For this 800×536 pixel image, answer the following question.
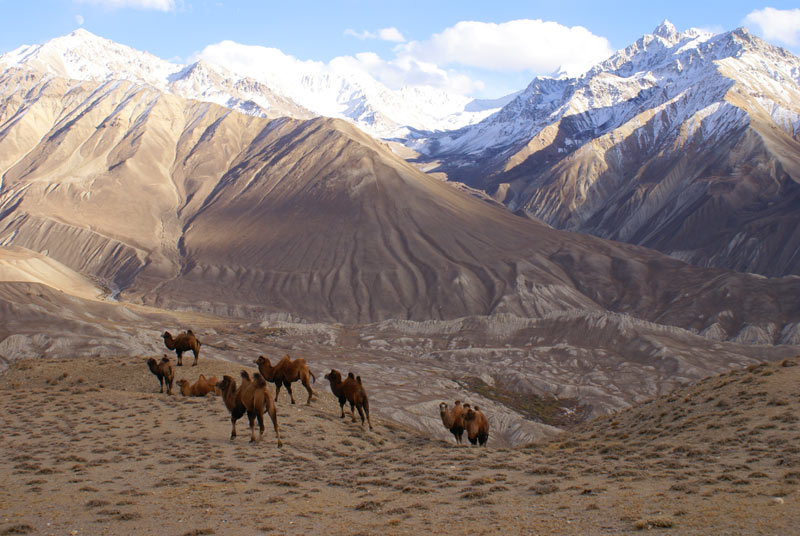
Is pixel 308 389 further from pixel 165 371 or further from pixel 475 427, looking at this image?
pixel 165 371

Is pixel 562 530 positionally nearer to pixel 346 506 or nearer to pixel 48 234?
pixel 346 506

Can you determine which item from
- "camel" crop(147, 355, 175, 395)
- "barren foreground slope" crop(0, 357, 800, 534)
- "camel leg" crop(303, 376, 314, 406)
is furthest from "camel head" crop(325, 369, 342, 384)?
"camel" crop(147, 355, 175, 395)

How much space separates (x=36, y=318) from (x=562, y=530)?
281ft

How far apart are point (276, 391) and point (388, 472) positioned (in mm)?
10480

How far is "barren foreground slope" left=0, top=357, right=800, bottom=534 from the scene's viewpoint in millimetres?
11781

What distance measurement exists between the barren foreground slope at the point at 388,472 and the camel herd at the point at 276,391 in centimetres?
81

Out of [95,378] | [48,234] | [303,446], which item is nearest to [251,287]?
[48,234]

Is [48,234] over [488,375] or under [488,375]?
over

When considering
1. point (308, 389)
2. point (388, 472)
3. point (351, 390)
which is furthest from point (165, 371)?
point (388, 472)

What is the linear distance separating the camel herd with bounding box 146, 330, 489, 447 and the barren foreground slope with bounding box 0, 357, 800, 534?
812mm

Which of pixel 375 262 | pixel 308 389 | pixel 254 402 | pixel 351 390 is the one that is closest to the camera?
pixel 254 402

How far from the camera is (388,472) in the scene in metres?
16.6

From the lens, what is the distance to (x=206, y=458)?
17906 millimetres

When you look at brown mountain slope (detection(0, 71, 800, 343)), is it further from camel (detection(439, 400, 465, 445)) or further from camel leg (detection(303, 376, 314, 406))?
camel leg (detection(303, 376, 314, 406))
